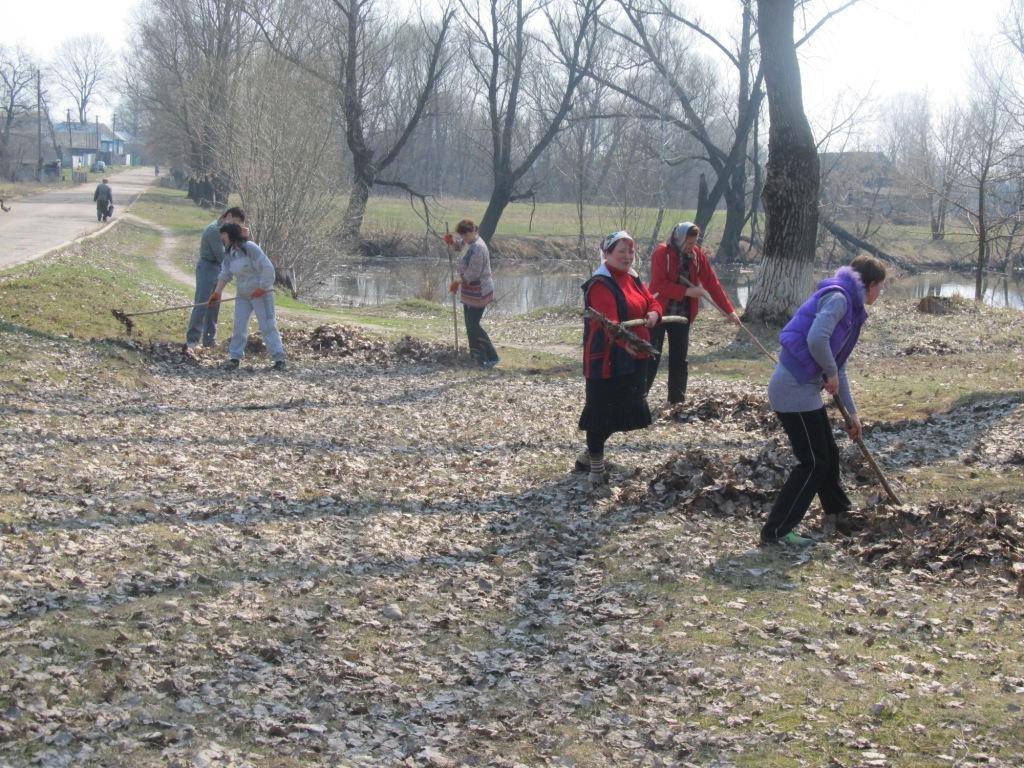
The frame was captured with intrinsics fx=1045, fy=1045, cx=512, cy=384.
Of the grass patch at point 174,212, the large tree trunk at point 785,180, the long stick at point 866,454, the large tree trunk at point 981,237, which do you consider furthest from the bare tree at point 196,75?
the long stick at point 866,454

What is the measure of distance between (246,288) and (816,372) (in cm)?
938

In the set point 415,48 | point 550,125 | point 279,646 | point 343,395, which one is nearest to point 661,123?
point 550,125

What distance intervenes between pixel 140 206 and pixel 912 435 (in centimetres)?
5333

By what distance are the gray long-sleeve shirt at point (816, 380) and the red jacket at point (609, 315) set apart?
1.73 meters

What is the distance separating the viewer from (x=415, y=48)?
42.4m

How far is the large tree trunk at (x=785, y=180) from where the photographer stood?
59.5 feet

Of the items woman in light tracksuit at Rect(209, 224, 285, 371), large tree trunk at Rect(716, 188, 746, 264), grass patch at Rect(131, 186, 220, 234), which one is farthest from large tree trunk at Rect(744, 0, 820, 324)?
grass patch at Rect(131, 186, 220, 234)

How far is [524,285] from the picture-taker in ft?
135

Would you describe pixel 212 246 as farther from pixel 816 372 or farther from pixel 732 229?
pixel 732 229

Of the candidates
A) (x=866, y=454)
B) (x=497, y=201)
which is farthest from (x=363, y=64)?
(x=866, y=454)

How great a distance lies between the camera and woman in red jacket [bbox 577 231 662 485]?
8.30 meters

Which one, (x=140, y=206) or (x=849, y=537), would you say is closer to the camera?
(x=849, y=537)

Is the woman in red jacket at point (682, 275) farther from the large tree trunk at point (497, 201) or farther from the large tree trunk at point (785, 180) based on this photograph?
the large tree trunk at point (497, 201)

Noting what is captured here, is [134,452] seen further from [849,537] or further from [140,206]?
[140,206]
